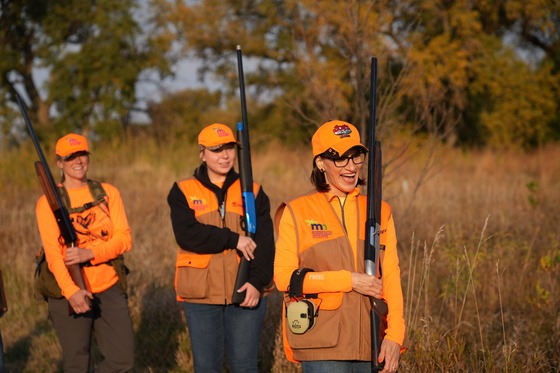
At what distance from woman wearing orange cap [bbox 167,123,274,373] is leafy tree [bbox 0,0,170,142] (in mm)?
16617

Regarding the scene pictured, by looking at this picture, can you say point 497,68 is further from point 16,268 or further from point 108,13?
point 16,268

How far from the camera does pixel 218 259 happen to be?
418 cm

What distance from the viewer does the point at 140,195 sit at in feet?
39.8

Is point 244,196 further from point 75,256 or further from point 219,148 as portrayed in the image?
point 75,256

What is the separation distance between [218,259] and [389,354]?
1.58 metres

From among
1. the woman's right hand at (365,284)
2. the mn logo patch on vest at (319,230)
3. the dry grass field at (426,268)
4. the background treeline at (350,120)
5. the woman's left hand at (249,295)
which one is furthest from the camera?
the background treeline at (350,120)

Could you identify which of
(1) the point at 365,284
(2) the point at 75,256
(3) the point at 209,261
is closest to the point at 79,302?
(2) the point at 75,256

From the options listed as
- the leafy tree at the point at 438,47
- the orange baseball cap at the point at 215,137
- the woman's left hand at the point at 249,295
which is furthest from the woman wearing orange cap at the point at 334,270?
the leafy tree at the point at 438,47

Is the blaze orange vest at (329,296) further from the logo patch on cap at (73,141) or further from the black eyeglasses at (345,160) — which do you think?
the logo patch on cap at (73,141)

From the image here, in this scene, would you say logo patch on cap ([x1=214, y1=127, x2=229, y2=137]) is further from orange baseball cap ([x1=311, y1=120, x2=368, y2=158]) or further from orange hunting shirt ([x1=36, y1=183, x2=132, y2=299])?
orange baseball cap ([x1=311, y1=120, x2=368, y2=158])

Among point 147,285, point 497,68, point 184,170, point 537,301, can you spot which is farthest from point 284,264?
point 497,68

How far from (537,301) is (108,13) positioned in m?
18.8

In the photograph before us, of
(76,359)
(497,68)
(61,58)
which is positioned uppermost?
(61,58)

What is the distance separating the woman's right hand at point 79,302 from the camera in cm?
417
